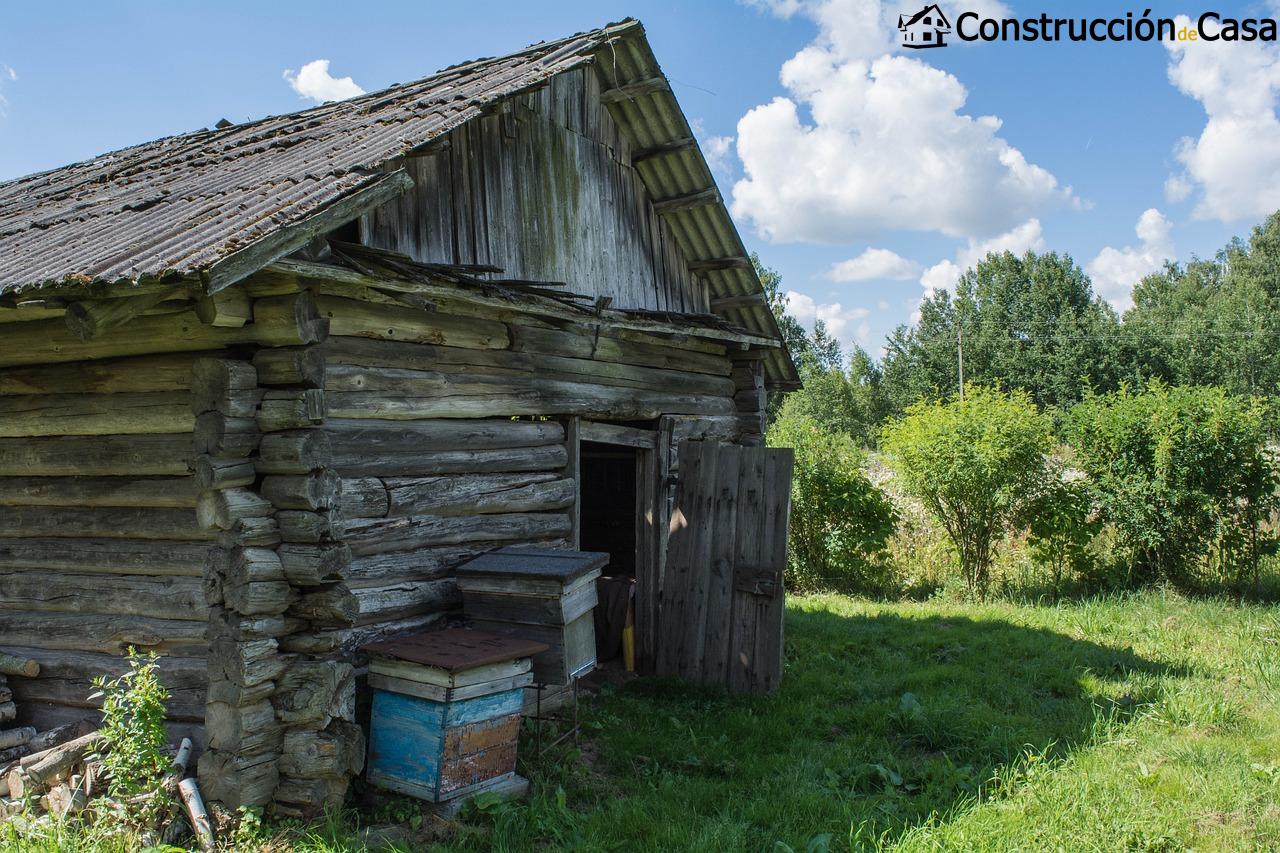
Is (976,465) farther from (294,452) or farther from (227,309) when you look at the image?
(227,309)

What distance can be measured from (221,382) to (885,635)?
7167 mm

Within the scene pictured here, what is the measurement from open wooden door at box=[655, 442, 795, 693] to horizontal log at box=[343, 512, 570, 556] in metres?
1.37

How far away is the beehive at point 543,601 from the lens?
5.64 meters

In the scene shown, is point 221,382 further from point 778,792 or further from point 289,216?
point 778,792

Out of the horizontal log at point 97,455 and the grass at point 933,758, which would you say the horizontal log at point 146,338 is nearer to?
the horizontal log at point 97,455

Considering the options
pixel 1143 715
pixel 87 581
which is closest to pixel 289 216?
pixel 87 581

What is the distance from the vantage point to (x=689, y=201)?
8.70m

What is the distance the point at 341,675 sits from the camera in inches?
195

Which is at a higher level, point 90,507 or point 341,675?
point 90,507

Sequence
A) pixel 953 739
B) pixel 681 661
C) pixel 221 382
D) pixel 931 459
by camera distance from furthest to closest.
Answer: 1. pixel 931 459
2. pixel 681 661
3. pixel 953 739
4. pixel 221 382

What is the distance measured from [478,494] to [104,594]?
2323 millimetres

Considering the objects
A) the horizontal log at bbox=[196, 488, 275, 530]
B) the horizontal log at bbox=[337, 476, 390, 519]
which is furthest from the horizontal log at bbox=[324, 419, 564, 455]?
the horizontal log at bbox=[196, 488, 275, 530]

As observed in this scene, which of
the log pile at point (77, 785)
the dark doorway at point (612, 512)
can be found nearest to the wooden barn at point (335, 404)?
the log pile at point (77, 785)

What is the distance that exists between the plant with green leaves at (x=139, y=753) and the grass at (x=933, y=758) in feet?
1.32
